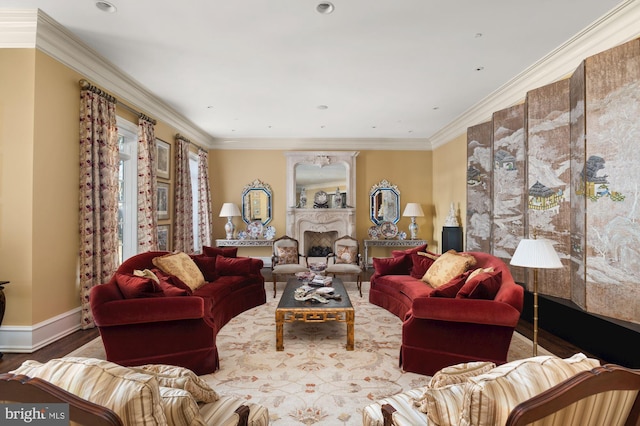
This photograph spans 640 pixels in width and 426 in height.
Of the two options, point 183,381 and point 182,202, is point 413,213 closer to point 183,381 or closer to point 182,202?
point 182,202

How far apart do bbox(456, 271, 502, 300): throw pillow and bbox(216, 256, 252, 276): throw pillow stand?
3.11 metres

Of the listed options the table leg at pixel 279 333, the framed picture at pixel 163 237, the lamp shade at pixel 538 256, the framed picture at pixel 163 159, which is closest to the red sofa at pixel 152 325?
the table leg at pixel 279 333

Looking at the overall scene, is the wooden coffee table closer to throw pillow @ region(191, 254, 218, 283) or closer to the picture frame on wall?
throw pillow @ region(191, 254, 218, 283)

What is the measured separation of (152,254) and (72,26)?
260 cm

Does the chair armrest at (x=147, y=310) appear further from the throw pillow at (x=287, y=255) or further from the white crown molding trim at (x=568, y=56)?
the white crown molding trim at (x=568, y=56)

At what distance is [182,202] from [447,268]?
199 inches

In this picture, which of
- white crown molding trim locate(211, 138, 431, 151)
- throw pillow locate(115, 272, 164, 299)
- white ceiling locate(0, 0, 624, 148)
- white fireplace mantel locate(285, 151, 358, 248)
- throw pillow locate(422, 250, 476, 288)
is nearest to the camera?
throw pillow locate(115, 272, 164, 299)

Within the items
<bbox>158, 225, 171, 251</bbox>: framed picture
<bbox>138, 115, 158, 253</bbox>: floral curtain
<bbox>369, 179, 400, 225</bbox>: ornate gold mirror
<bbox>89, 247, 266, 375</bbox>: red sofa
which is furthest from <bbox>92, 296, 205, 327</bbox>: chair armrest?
<bbox>369, 179, 400, 225</bbox>: ornate gold mirror


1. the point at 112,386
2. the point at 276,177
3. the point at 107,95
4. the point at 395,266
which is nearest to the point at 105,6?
the point at 107,95

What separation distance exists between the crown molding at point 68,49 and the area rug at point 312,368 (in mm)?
3176

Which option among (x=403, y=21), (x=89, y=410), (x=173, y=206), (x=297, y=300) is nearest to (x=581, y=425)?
(x=89, y=410)

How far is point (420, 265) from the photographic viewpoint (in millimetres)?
4879

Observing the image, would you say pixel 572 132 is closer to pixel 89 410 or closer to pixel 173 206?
pixel 89 410

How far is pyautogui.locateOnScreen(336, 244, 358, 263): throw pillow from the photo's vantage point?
21.1 feet
